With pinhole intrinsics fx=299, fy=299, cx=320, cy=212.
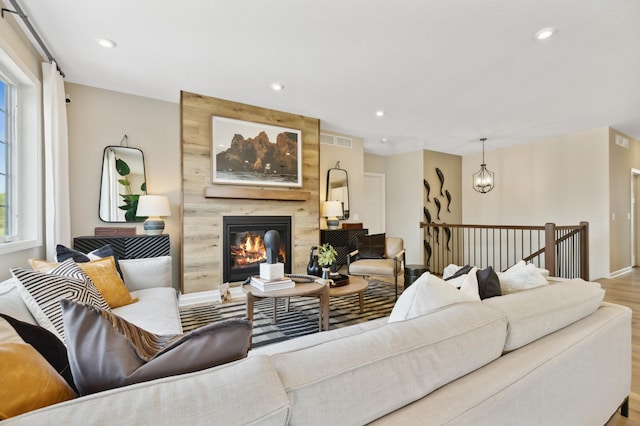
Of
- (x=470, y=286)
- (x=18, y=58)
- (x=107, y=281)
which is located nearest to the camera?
(x=470, y=286)

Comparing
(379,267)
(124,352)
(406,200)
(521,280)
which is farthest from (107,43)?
(406,200)

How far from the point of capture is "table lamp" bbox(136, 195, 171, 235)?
3.40 metres

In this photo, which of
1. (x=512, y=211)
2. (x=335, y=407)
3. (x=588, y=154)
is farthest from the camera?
(x=512, y=211)

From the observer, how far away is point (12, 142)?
2.51 meters

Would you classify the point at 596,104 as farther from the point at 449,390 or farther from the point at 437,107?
the point at 449,390

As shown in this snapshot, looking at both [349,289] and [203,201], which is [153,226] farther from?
[349,289]

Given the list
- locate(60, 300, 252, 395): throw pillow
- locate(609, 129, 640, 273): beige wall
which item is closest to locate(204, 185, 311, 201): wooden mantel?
locate(60, 300, 252, 395): throw pillow

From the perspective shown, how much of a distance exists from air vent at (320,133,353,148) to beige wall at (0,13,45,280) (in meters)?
3.53

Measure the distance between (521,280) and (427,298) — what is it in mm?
776

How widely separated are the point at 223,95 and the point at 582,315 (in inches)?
154

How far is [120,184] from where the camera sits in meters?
3.58

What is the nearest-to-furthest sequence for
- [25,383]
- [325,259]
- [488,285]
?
[25,383]
[488,285]
[325,259]

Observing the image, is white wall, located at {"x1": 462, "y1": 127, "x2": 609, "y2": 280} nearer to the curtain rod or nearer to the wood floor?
the wood floor

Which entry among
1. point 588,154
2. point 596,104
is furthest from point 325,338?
point 588,154
